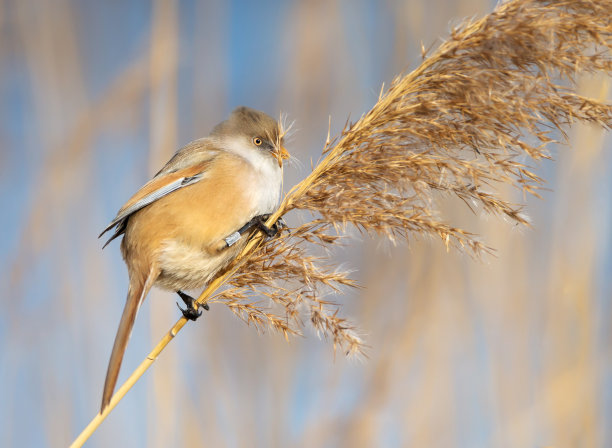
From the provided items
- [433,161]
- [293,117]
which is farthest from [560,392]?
[293,117]

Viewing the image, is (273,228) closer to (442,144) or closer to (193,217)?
(193,217)

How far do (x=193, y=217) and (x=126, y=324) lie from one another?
19.8 inches

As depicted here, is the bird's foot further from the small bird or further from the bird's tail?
the bird's tail

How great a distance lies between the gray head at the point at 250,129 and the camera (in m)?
2.39

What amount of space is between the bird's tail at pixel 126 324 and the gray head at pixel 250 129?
0.66m

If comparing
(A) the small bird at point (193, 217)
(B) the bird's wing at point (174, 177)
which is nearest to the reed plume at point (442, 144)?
(A) the small bird at point (193, 217)

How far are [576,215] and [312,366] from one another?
1281 mm

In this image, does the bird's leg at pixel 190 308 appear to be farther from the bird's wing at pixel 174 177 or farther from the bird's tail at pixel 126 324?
the bird's wing at pixel 174 177

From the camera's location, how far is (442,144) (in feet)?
5.12

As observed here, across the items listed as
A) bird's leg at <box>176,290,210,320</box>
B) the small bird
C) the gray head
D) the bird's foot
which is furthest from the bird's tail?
A: the gray head

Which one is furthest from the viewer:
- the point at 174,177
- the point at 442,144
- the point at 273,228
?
the point at 174,177

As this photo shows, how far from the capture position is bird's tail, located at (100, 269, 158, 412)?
1.47 metres

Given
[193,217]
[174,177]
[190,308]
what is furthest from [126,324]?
[174,177]

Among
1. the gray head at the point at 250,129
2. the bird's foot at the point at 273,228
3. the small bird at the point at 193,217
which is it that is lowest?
the bird's foot at the point at 273,228
